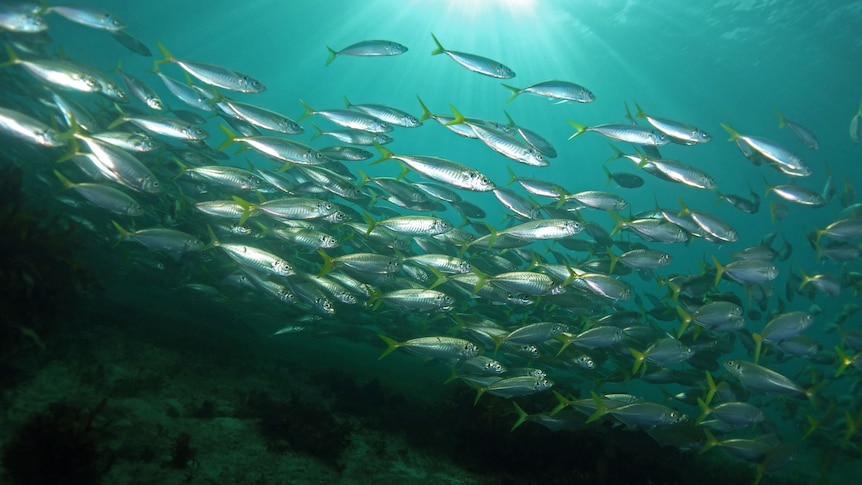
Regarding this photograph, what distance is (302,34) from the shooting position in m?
56.0

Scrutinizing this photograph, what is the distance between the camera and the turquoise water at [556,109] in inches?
365

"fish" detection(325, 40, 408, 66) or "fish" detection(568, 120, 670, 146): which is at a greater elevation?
"fish" detection(325, 40, 408, 66)

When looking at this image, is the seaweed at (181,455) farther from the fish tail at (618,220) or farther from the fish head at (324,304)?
the fish tail at (618,220)

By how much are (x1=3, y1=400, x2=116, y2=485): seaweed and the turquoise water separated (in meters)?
4.26

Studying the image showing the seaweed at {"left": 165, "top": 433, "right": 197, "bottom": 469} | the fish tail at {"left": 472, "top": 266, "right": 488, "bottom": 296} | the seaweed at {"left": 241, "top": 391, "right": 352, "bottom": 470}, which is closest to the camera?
the seaweed at {"left": 165, "top": 433, "right": 197, "bottom": 469}

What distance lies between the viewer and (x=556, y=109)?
2431 inches

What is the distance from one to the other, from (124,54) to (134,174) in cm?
6369

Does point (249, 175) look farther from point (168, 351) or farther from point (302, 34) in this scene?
point (302, 34)

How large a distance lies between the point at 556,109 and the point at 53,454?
219ft

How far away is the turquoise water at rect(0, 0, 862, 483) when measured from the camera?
9273 millimetres

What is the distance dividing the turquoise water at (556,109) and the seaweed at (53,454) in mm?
A: 4264

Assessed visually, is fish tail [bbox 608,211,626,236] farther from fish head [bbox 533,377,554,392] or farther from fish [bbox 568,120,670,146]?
fish head [bbox 533,377,554,392]

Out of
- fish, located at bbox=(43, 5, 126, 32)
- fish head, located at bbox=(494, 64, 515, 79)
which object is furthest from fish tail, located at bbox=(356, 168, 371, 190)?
fish, located at bbox=(43, 5, 126, 32)

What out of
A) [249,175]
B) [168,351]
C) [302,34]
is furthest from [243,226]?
[302,34]
